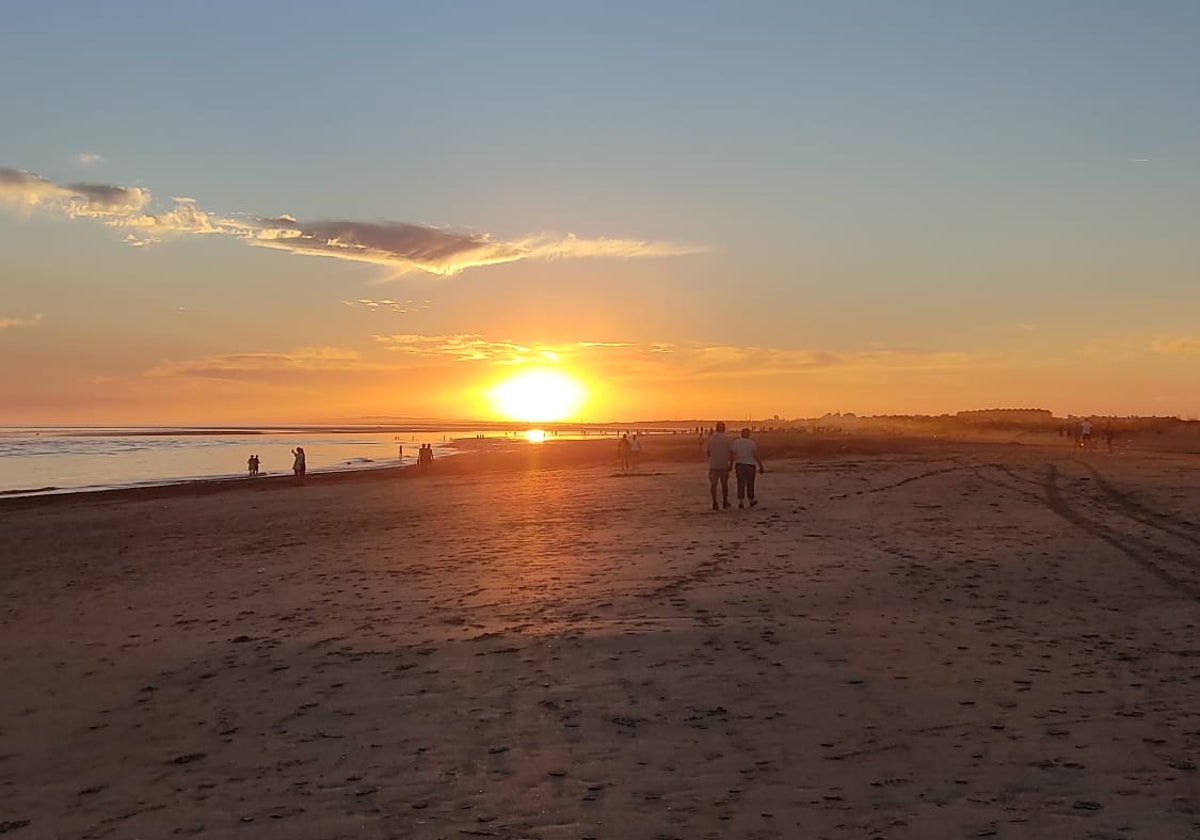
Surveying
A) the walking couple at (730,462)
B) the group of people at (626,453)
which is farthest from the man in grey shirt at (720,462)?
the group of people at (626,453)

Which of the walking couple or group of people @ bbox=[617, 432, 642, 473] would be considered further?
group of people @ bbox=[617, 432, 642, 473]

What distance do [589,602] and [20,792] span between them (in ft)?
22.2

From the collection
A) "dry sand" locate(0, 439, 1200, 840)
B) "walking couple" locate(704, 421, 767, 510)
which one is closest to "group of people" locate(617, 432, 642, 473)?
"walking couple" locate(704, 421, 767, 510)

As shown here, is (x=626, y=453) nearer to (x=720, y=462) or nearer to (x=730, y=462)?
(x=730, y=462)

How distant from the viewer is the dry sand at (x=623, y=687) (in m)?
6.02

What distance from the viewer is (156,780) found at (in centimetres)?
696

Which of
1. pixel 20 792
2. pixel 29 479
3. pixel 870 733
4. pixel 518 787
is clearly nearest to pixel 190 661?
pixel 20 792

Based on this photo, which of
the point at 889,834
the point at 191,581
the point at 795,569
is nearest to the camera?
the point at 889,834

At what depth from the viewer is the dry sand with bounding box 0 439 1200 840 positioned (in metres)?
6.02

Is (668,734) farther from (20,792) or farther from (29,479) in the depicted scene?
(29,479)

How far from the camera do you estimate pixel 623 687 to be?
8469 millimetres

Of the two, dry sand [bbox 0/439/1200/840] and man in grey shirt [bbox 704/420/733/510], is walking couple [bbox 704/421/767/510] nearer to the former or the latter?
man in grey shirt [bbox 704/420/733/510]

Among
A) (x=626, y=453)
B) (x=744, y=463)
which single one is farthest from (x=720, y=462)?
(x=626, y=453)

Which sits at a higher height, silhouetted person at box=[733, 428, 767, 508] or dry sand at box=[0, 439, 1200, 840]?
silhouetted person at box=[733, 428, 767, 508]
